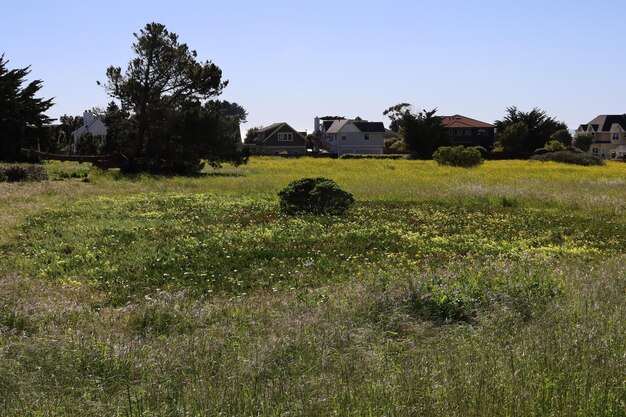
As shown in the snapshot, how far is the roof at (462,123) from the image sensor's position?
94.2m

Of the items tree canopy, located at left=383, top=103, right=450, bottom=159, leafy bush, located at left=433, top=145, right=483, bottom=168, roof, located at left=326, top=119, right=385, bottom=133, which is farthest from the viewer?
roof, located at left=326, top=119, right=385, bottom=133

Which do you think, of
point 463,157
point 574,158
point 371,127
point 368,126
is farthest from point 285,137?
point 574,158

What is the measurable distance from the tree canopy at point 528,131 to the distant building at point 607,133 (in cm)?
2491

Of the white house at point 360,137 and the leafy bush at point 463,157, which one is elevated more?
the white house at point 360,137

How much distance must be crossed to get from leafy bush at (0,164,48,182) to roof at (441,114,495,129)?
6881 cm

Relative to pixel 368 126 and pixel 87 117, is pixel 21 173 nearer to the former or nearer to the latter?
pixel 87 117

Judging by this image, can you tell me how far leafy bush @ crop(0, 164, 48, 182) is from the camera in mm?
32750

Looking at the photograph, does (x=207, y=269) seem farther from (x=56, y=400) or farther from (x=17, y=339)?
(x=56, y=400)

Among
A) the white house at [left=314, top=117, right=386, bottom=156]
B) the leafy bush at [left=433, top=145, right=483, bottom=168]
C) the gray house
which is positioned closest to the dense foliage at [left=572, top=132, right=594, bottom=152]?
the white house at [left=314, top=117, right=386, bottom=156]

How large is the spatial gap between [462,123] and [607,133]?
101ft

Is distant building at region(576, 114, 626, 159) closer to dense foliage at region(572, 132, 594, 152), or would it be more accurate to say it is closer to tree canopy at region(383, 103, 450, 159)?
dense foliage at region(572, 132, 594, 152)

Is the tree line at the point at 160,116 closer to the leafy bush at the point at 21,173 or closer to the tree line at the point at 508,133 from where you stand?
the leafy bush at the point at 21,173

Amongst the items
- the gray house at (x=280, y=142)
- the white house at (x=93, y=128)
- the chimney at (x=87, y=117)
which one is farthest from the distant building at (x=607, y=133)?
the chimney at (x=87, y=117)

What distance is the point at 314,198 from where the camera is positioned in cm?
2109
